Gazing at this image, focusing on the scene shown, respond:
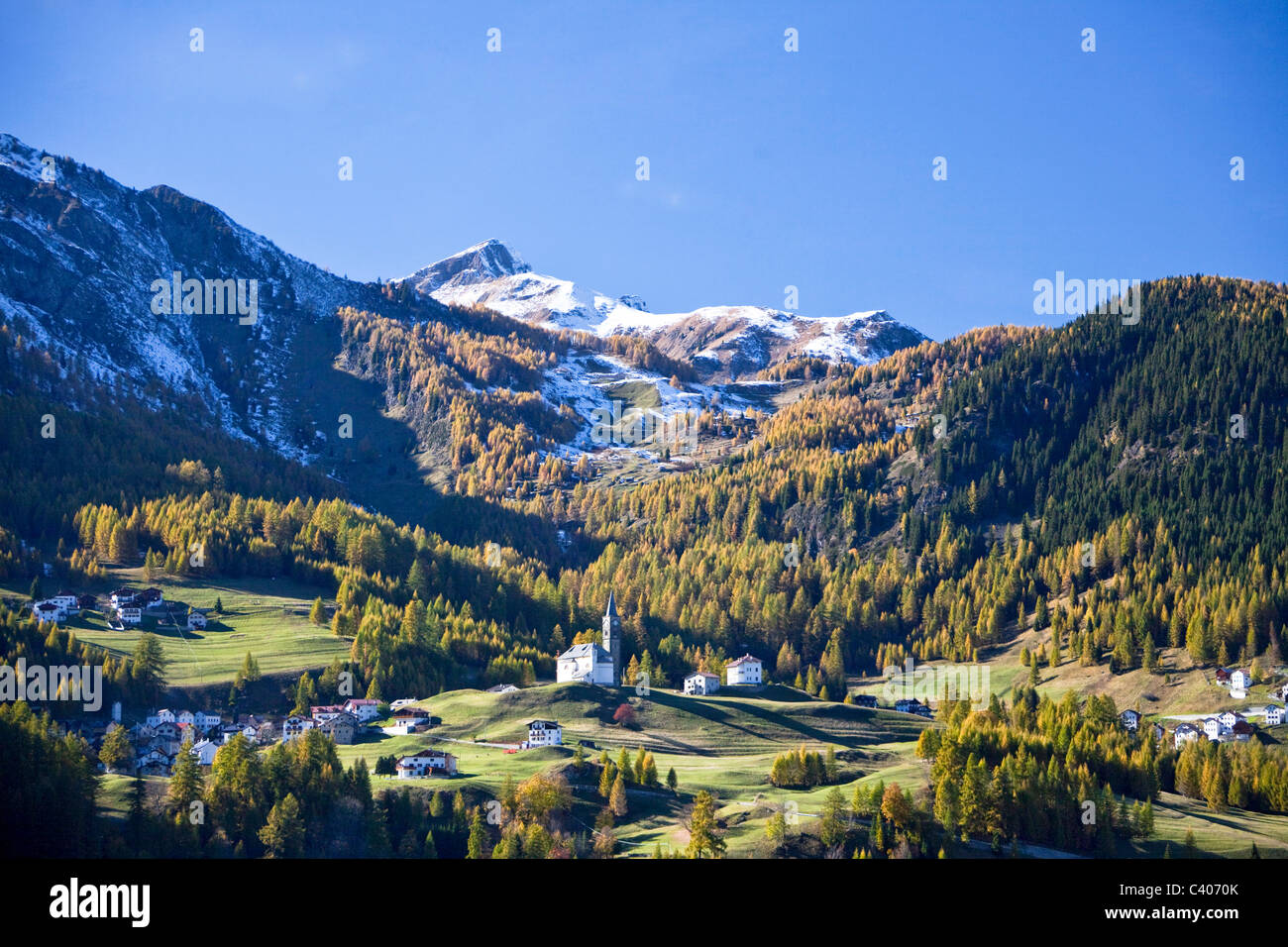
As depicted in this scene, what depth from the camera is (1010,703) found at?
18625cm

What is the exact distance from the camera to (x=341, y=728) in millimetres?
148625

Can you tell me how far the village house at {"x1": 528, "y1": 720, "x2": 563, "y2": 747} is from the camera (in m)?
145

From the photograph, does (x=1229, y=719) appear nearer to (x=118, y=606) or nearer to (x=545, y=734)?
(x=545, y=734)

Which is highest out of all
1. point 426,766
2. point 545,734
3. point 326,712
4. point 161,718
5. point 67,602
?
point 67,602

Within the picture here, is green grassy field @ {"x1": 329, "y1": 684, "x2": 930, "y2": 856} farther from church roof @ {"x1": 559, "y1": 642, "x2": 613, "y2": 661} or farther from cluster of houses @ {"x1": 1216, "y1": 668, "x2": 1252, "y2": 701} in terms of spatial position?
cluster of houses @ {"x1": 1216, "y1": 668, "x2": 1252, "y2": 701}

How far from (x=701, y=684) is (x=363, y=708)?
2130 inches

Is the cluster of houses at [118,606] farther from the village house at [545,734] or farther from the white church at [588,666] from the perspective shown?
the village house at [545,734]

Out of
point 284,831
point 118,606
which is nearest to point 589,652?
point 118,606

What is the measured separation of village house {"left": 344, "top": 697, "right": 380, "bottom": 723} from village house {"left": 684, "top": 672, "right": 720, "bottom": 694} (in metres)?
50.4

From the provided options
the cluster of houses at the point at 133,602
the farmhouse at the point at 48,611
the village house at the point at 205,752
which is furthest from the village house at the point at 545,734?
the farmhouse at the point at 48,611
